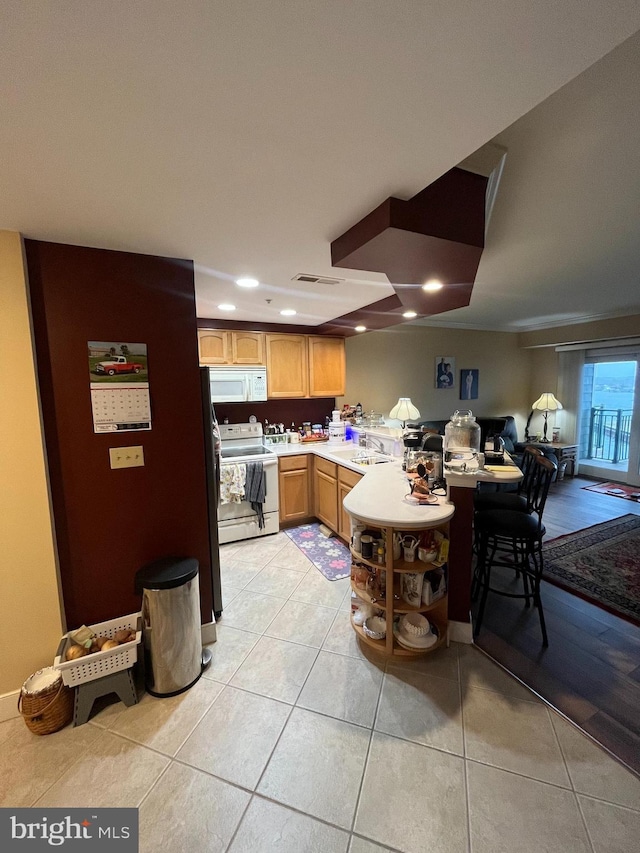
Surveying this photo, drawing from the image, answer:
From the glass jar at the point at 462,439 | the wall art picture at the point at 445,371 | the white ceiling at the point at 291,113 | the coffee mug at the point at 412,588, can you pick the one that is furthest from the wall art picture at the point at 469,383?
the coffee mug at the point at 412,588

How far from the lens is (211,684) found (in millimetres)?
1893

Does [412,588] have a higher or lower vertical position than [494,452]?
lower

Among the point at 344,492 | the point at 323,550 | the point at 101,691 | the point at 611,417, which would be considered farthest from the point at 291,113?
the point at 611,417

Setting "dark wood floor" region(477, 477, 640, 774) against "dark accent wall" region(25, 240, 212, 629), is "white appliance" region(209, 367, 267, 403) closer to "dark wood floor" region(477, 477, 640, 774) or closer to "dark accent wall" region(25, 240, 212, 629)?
"dark accent wall" region(25, 240, 212, 629)

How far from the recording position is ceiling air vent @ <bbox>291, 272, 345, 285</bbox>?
239cm

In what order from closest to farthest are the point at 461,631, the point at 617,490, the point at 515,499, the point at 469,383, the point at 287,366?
the point at 461,631, the point at 515,499, the point at 287,366, the point at 617,490, the point at 469,383

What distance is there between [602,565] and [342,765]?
2.83 m

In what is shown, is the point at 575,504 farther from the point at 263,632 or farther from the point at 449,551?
the point at 263,632

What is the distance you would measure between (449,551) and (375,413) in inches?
108

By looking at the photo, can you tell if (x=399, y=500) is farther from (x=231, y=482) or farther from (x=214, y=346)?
(x=214, y=346)

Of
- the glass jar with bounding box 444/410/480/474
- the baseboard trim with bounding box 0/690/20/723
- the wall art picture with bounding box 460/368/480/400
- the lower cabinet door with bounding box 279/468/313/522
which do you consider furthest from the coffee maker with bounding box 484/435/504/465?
the wall art picture with bounding box 460/368/480/400

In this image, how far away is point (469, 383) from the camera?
18.7ft

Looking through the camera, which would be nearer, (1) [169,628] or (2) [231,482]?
(1) [169,628]

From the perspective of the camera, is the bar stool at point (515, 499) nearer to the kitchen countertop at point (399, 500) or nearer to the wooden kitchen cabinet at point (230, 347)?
the kitchen countertop at point (399, 500)
